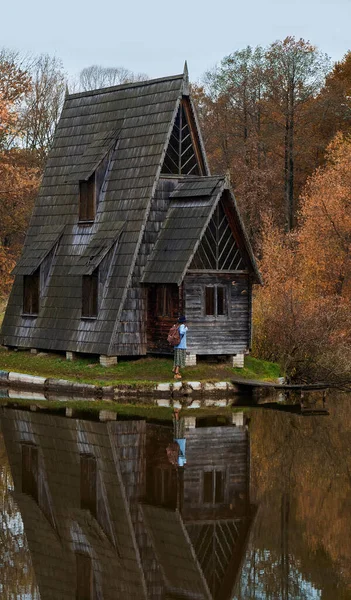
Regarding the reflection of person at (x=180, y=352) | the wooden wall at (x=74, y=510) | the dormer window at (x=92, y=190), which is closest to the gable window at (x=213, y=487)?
the wooden wall at (x=74, y=510)

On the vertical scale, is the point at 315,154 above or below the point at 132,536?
above

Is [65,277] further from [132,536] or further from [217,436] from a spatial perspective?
[132,536]

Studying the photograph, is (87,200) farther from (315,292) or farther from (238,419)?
(238,419)

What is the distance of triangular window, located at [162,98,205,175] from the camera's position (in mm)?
33219

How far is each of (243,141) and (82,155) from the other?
2541cm

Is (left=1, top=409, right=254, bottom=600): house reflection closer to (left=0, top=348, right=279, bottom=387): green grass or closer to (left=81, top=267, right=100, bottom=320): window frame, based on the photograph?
(left=0, top=348, right=279, bottom=387): green grass

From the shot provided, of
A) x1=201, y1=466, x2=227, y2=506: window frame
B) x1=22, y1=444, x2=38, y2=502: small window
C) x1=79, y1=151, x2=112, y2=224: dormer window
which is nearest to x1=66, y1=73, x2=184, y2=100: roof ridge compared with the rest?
x1=79, y1=151, x2=112, y2=224: dormer window

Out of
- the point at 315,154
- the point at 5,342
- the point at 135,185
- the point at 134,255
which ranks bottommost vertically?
the point at 5,342

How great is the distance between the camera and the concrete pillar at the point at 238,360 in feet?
108

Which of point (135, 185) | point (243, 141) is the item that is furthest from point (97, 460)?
point (243, 141)

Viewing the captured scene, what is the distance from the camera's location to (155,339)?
107 feet

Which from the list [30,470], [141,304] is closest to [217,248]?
[141,304]

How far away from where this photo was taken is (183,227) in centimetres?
3206

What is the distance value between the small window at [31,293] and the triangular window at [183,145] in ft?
19.5
